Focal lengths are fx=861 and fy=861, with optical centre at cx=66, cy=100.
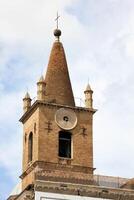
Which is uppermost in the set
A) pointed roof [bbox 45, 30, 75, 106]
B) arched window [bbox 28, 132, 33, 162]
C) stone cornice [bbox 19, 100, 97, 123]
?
pointed roof [bbox 45, 30, 75, 106]

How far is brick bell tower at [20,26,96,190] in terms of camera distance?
49.3 metres

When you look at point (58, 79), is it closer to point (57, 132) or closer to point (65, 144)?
point (57, 132)

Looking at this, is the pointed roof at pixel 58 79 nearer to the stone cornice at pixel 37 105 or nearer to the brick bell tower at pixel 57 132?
the brick bell tower at pixel 57 132

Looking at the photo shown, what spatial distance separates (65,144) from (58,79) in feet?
13.4

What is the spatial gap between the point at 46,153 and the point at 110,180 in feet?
13.1

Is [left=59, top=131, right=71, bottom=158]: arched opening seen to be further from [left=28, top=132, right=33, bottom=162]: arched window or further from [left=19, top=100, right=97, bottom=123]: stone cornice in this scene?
[left=28, top=132, right=33, bottom=162]: arched window

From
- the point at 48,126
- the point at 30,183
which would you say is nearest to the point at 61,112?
the point at 48,126

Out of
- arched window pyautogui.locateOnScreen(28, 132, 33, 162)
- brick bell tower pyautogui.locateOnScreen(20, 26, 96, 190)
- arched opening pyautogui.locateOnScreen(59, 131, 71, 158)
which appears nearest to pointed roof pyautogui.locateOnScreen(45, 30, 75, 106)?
brick bell tower pyautogui.locateOnScreen(20, 26, 96, 190)

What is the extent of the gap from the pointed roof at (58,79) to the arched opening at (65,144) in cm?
186

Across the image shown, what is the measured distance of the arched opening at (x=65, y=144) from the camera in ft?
165

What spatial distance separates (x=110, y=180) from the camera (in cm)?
4862

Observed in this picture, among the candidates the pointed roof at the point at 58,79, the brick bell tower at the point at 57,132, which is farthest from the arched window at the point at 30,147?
the pointed roof at the point at 58,79

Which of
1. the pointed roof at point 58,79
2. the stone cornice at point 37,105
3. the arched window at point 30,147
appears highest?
the pointed roof at point 58,79

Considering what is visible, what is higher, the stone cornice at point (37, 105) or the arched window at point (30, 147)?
the stone cornice at point (37, 105)
